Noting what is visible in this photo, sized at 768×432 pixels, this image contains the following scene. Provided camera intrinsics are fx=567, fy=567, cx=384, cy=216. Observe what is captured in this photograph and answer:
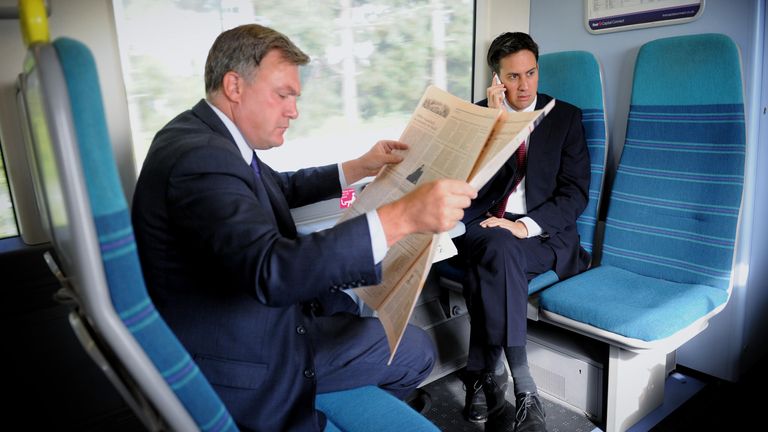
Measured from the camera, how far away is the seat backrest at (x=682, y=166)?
7.15ft

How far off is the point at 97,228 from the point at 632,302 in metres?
1.92

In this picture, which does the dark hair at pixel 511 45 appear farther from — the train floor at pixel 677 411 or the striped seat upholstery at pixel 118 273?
the striped seat upholstery at pixel 118 273

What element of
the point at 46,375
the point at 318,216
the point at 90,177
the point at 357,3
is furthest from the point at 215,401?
the point at 357,3

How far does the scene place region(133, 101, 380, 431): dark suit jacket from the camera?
41.8 inches

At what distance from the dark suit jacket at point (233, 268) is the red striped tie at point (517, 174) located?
1294 millimetres

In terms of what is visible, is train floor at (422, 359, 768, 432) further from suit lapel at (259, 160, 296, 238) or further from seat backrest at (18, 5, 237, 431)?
seat backrest at (18, 5, 237, 431)

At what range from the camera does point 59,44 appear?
762 mm

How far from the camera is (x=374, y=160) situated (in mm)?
1869

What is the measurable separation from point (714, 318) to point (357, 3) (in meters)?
2.09

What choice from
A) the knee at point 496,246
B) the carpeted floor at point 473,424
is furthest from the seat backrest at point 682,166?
the carpeted floor at point 473,424

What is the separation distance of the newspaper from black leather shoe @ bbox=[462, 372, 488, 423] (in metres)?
1.04

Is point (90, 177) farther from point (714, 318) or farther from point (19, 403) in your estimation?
point (714, 318)

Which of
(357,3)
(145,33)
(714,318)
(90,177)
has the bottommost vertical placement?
(714,318)

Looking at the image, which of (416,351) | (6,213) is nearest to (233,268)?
(416,351)
